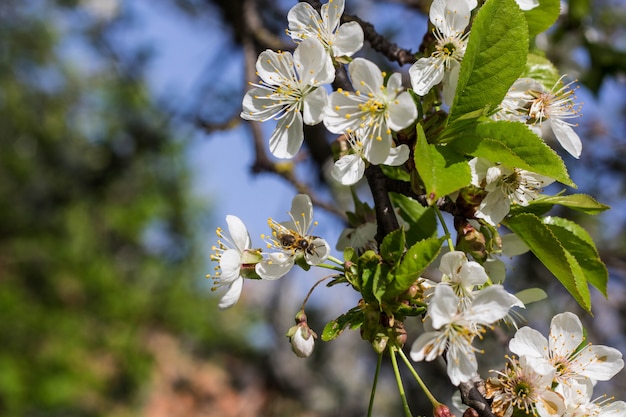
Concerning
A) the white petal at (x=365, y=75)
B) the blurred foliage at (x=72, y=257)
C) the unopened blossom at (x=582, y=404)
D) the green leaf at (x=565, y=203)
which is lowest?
the blurred foliage at (x=72, y=257)

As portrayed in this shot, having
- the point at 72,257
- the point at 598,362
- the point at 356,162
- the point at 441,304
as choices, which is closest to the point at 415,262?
the point at 441,304

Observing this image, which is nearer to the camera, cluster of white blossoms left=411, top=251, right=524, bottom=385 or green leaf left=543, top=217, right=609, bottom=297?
cluster of white blossoms left=411, top=251, right=524, bottom=385

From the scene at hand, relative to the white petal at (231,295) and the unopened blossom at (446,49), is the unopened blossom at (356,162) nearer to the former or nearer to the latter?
the unopened blossom at (446,49)

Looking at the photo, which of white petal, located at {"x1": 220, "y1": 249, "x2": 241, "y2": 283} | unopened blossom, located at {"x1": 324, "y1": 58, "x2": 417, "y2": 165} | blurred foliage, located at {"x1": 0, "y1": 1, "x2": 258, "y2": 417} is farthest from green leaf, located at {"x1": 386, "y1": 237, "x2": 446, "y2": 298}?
blurred foliage, located at {"x1": 0, "y1": 1, "x2": 258, "y2": 417}

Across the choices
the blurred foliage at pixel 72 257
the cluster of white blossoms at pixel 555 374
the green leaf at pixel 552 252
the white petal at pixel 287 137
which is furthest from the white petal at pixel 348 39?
the blurred foliage at pixel 72 257

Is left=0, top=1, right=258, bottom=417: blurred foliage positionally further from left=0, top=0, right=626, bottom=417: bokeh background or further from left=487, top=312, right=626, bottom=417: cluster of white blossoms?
left=487, top=312, right=626, bottom=417: cluster of white blossoms

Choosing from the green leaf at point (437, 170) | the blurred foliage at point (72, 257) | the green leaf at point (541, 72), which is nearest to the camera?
the green leaf at point (437, 170)
